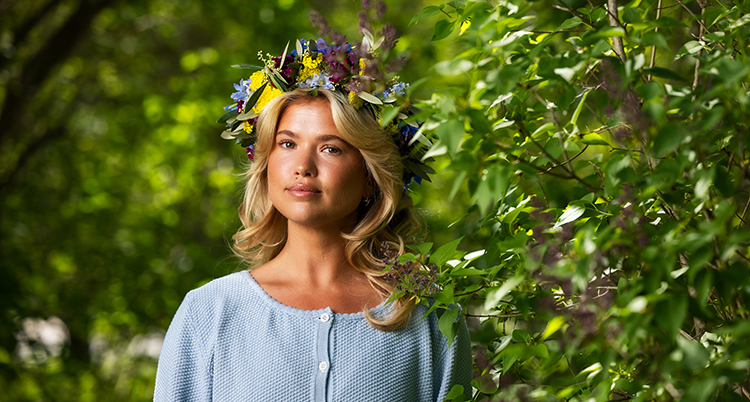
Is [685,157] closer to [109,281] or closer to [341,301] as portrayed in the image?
[341,301]

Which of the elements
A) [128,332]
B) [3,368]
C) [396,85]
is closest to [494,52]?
[396,85]

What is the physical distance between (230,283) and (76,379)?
14.2 feet

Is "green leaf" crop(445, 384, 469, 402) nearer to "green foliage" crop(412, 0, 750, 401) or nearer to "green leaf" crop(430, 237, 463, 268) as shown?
"green foliage" crop(412, 0, 750, 401)

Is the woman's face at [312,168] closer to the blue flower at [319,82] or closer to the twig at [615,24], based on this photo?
the blue flower at [319,82]

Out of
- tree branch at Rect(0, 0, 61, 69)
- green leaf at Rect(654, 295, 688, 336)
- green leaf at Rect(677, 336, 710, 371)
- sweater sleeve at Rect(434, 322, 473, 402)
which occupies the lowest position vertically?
sweater sleeve at Rect(434, 322, 473, 402)

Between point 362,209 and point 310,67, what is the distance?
0.44m

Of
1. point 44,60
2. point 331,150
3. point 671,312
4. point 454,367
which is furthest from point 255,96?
point 44,60

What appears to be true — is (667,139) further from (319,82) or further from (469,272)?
(319,82)

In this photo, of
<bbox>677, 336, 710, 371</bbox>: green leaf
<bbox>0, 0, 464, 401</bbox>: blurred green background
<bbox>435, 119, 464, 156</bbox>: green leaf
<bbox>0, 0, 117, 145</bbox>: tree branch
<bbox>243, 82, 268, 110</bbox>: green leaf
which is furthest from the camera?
<bbox>0, 0, 464, 401</bbox>: blurred green background

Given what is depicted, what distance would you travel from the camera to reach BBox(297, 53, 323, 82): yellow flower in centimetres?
189

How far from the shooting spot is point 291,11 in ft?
19.2

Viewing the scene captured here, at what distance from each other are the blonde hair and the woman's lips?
0.16 metres

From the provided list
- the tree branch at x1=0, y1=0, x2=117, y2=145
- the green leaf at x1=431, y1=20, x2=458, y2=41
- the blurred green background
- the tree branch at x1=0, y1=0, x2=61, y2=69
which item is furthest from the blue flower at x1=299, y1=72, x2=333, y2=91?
the tree branch at x1=0, y1=0, x2=61, y2=69

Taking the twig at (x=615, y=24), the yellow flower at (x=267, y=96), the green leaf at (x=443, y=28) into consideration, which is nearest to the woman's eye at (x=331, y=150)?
the yellow flower at (x=267, y=96)
